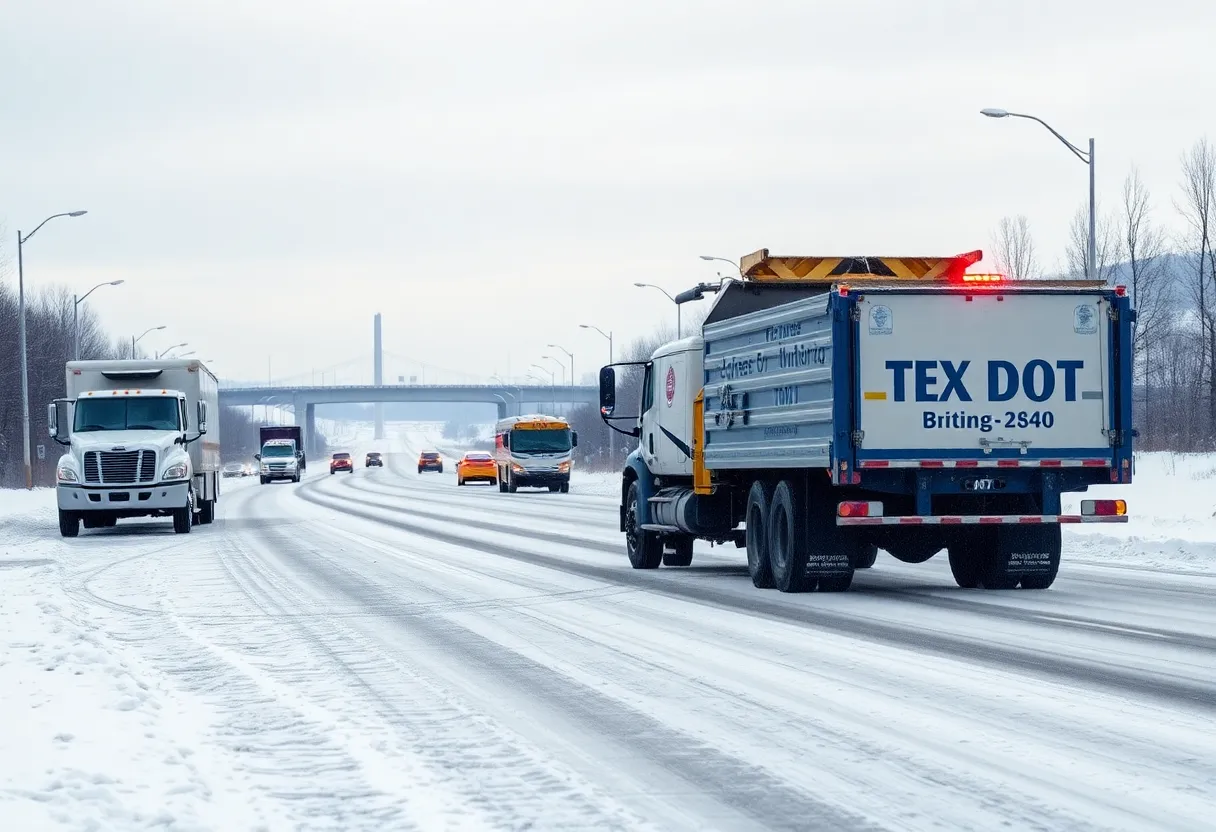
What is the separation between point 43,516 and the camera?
3966cm

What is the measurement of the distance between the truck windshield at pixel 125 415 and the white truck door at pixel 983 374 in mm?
20199

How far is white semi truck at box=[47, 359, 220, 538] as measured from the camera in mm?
30984

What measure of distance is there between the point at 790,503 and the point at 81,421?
19.9m

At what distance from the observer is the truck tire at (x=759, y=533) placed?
1748 centimetres

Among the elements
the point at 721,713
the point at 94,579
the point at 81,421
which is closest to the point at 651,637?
the point at 721,713

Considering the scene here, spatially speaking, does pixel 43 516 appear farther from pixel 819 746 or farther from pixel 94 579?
pixel 819 746

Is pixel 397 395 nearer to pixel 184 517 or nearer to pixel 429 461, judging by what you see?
pixel 429 461

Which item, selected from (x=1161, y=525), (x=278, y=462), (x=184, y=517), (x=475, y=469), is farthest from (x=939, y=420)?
(x=278, y=462)

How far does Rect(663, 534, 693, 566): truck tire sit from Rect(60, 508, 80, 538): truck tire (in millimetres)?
14745

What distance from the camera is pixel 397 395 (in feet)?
589

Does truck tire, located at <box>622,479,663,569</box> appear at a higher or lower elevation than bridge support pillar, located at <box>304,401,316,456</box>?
lower

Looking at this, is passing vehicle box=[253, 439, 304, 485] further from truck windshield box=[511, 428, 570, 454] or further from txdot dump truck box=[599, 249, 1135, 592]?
txdot dump truck box=[599, 249, 1135, 592]

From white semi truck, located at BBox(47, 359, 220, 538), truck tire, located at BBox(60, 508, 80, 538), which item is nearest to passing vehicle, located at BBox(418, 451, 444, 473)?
white semi truck, located at BBox(47, 359, 220, 538)

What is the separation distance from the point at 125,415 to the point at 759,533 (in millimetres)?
18376
